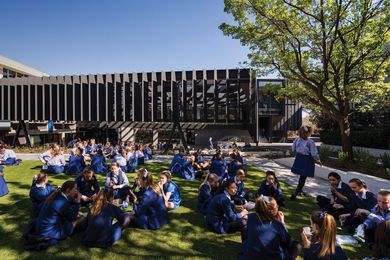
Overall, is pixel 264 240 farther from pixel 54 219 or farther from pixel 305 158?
pixel 305 158

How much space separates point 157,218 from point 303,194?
5.28m

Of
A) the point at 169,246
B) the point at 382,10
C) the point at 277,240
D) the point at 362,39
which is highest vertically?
the point at 382,10

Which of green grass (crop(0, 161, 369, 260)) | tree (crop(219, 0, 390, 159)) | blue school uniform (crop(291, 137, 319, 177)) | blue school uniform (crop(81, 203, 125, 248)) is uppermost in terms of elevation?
tree (crop(219, 0, 390, 159))

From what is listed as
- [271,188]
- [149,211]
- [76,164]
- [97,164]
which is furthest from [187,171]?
[149,211]

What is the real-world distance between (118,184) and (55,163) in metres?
5.93

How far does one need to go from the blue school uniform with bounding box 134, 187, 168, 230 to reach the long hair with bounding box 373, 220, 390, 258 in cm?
387

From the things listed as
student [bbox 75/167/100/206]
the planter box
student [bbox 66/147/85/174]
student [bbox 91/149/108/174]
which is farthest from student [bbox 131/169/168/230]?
the planter box

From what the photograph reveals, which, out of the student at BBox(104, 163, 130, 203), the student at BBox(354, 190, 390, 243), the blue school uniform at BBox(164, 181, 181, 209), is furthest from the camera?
the student at BBox(104, 163, 130, 203)

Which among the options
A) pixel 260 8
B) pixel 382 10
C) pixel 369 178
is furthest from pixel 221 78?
pixel 369 178

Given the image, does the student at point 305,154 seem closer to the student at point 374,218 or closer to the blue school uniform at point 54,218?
the student at point 374,218

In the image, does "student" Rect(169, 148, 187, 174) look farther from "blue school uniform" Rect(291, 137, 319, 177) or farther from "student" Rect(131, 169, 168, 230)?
"student" Rect(131, 169, 168, 230)

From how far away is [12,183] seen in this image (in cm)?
981

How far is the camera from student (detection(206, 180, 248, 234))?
5.20 m

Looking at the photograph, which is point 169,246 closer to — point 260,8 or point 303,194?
point 303,194
